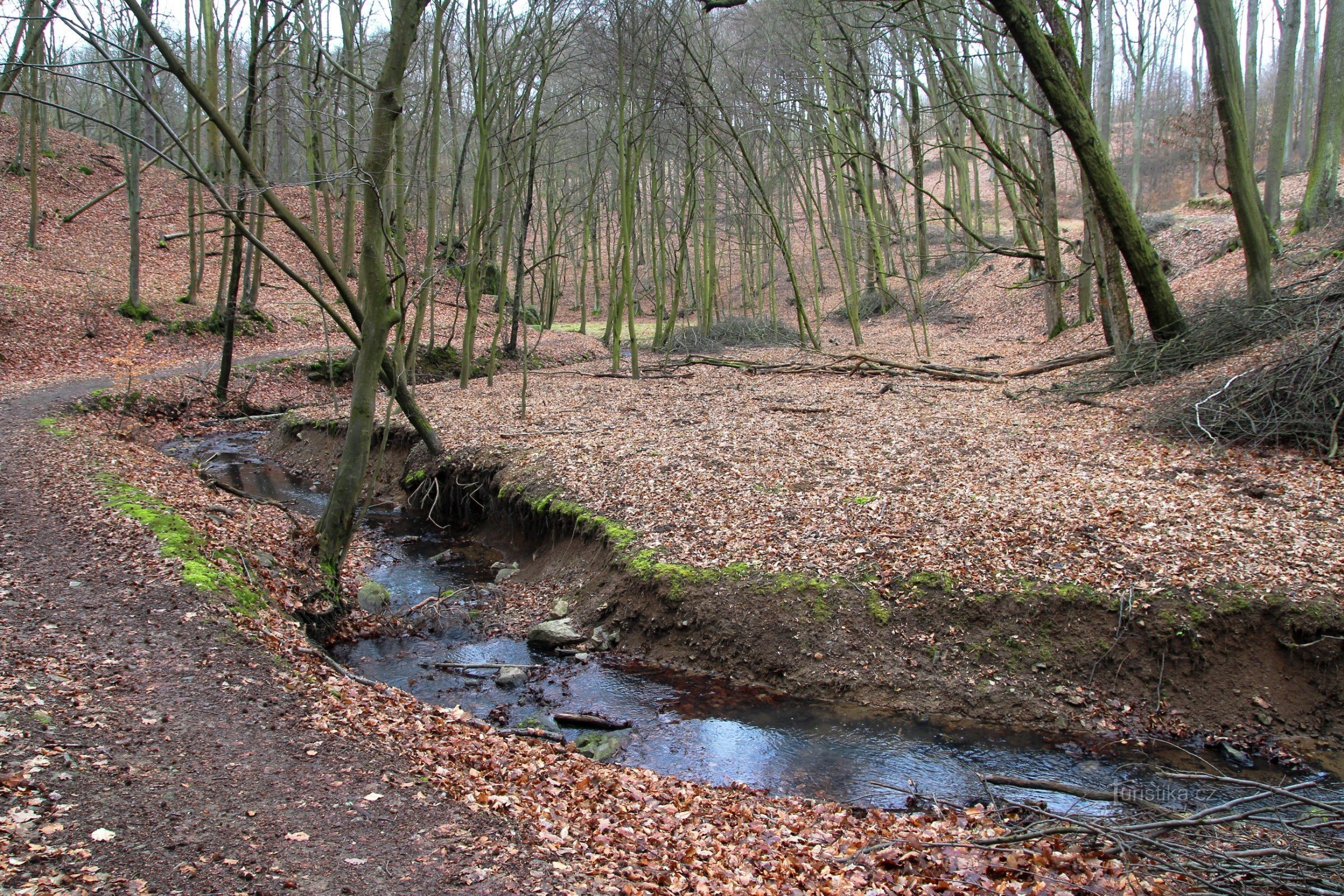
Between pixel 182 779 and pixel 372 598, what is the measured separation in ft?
14.3

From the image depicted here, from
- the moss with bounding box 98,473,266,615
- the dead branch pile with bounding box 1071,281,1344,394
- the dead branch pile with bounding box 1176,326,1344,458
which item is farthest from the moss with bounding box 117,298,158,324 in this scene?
the dead branch pile with bounding box 1176,326,1344,458

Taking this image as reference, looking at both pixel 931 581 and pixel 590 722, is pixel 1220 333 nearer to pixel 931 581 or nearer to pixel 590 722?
pixel 931 581

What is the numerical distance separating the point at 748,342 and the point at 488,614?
1751 cm

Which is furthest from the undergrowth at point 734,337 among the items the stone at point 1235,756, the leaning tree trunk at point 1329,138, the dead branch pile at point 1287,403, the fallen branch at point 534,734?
the stone at point 1235,756

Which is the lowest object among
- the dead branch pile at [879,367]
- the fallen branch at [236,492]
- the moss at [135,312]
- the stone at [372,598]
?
the stone at [372,598]

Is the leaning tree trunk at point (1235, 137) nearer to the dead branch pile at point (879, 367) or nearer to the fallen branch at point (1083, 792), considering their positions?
the dead branch pile at point (879, 367)

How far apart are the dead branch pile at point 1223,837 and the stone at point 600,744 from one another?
2503mm

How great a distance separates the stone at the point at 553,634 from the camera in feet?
23.2

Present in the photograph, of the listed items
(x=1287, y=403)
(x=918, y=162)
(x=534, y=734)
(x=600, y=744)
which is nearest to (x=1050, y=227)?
(x=1287, y=403)

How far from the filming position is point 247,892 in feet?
9.59

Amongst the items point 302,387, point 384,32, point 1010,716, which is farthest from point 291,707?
point 384,32

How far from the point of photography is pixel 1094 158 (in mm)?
10062

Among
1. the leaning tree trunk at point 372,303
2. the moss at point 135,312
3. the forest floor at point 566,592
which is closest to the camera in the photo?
the forest floor at point 566,592

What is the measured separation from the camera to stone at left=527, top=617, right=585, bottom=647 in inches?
279
